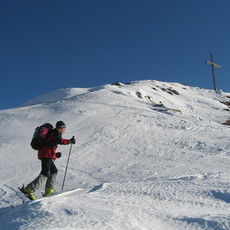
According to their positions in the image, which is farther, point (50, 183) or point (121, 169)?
point (121, 169)

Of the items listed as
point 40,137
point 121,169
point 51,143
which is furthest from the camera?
point 121,169

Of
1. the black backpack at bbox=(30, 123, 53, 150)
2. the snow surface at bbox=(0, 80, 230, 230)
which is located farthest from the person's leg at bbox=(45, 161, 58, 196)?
the black backpack at bbox=(30, 123, 53, 150)

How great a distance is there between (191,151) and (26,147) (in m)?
6.07

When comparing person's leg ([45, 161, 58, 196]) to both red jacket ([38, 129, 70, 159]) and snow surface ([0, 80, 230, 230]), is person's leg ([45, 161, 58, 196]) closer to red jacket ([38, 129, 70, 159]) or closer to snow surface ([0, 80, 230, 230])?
snow surface ([0, 80, 230, 230])

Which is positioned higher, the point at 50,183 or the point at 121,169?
the point at 121,169

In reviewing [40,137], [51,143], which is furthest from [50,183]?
[40,137]

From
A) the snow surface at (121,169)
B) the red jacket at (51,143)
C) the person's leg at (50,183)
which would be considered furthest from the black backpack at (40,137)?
the snow surface at (121,169)

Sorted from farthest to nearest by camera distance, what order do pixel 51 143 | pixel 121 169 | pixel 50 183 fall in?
pixel 121 169 < pixel 50 183 < pixel 51 143

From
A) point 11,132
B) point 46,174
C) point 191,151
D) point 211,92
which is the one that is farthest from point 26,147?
point 211,92

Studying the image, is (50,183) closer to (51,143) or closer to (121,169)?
(51,143)

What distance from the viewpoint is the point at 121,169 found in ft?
22.9

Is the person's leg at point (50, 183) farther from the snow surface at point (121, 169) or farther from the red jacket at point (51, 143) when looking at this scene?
the red jacket at point (51, 143)

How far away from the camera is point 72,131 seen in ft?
36.3

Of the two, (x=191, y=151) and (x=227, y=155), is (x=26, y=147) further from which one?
(x=227, y=155)
